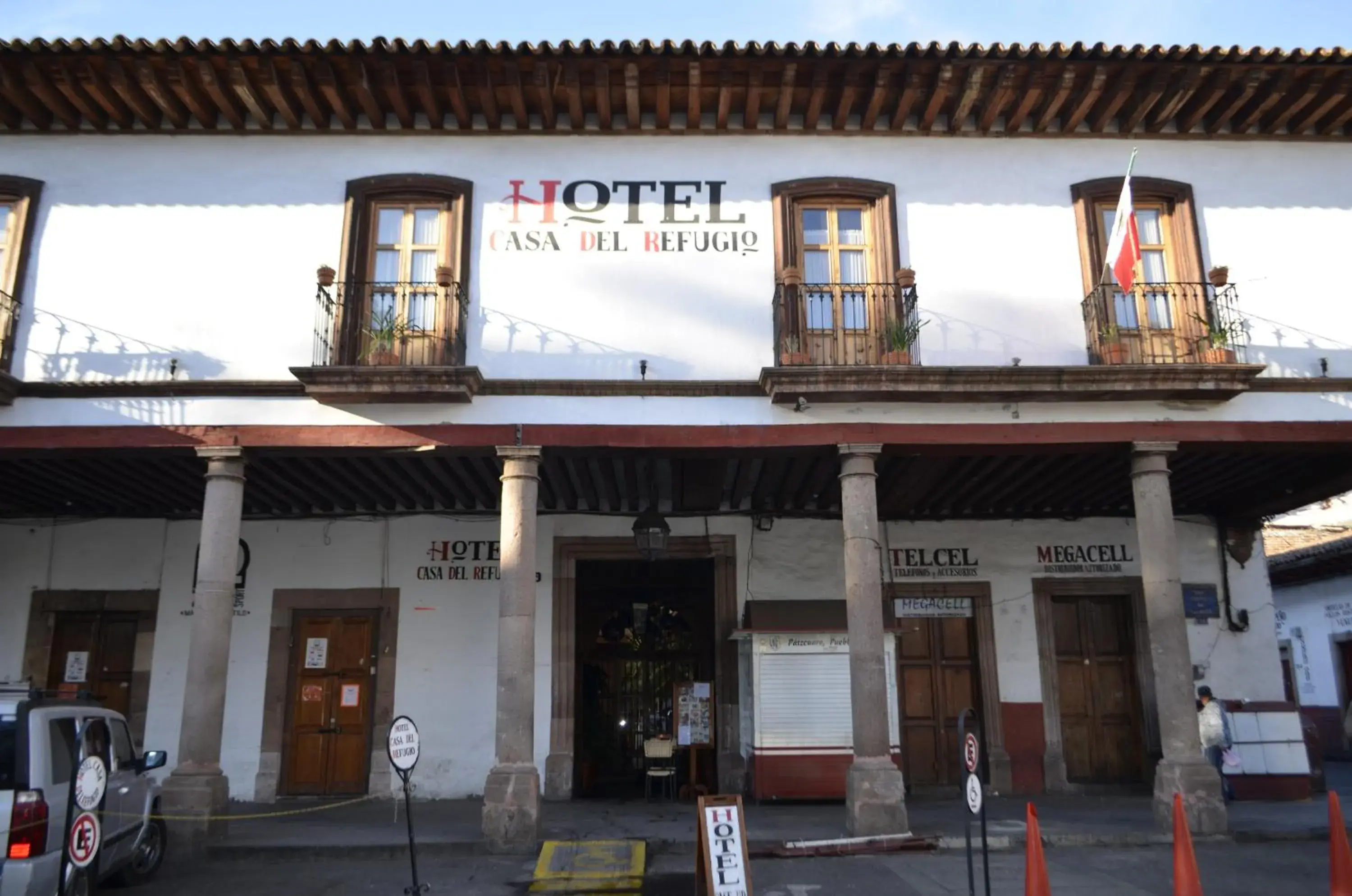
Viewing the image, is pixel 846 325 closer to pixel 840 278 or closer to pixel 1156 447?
pixel 840 278

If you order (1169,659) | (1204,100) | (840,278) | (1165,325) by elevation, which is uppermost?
(1204,100)

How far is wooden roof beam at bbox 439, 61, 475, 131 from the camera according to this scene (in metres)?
11.3

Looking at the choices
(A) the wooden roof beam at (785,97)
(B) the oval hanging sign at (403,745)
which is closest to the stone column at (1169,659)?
(A) the wooden roof beam at (785,97)

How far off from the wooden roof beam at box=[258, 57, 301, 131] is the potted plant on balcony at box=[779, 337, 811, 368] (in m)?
6.21

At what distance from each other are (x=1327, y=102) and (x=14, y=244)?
15.5m

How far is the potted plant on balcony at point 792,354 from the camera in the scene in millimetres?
10945

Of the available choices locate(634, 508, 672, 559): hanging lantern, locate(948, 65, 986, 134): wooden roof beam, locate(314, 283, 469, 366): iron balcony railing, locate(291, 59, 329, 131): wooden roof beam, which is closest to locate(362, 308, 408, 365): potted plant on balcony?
locate(314, 283, 469, 366): iron balcony railing

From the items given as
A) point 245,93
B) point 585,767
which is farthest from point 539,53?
point 585,767

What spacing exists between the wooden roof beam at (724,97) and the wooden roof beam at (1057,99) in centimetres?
369

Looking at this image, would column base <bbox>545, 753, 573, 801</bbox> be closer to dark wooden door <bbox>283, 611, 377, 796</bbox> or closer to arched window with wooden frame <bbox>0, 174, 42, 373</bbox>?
dark wooden door <bbox>283, 611, 377, 796</bbox>

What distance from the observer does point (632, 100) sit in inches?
457

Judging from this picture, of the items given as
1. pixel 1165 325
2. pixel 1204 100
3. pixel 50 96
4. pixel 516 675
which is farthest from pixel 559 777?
pixel 1204 100

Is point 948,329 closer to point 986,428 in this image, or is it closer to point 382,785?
point 986,428

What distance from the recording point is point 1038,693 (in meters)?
14.4
